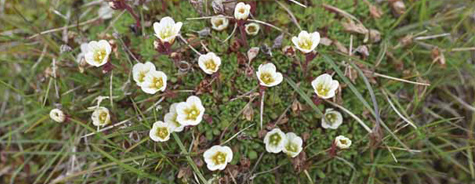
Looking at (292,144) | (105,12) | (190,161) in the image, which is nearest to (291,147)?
(292,144)

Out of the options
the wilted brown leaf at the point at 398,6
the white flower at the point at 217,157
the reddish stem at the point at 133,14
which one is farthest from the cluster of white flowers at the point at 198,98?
the wilted brown leaf at the point at 398,6

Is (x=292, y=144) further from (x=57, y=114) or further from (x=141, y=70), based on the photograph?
(x=57, y=114)

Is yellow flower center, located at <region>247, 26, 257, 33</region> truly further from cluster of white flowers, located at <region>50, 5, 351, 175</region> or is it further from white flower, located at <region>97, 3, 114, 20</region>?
white flower, located at <region>97, 3, 114, 20</region>

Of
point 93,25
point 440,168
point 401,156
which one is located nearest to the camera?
point 401,156

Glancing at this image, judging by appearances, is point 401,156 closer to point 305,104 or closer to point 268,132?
point 305,104

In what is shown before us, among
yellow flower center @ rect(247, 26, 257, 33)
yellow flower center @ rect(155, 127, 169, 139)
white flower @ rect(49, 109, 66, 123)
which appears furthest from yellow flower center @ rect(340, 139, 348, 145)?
white flower @ rect(49, 109, 66, 123)

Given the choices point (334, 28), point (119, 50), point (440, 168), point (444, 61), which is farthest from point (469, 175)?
point (119, 50)

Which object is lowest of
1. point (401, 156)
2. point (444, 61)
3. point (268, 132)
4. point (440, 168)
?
point (440, 168)
